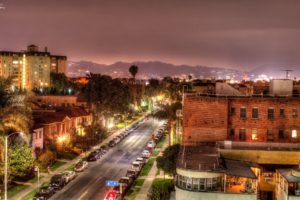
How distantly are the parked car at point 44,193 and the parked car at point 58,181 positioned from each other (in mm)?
1328

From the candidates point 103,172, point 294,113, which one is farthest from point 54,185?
point 294,113

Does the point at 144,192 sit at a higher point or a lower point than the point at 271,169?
lower

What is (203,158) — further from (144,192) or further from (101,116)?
(101,116)

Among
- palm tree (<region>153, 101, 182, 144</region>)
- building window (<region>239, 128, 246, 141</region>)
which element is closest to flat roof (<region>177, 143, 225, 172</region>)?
building window (<region>239, 128, 246, 141</region>)

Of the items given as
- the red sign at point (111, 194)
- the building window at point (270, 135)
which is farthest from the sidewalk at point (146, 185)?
the building window at point (270, 135)

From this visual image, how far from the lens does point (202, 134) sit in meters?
61.8

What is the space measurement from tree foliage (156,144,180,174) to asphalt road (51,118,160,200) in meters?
7.44

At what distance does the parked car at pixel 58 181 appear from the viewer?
5850 centimetres

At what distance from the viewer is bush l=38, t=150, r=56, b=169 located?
2685 inches

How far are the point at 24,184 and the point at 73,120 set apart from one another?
33.7m

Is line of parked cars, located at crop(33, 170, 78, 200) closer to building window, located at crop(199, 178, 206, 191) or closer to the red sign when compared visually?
the red sign

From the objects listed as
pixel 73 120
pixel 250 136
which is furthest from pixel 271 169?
pixel 73 120

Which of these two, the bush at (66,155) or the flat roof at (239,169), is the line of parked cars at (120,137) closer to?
the bush at (66,155)

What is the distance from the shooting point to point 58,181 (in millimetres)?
59781
